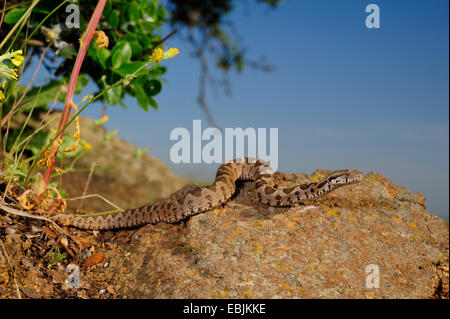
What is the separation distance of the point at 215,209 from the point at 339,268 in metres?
2.03

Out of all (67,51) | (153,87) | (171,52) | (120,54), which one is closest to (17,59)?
(171,52)

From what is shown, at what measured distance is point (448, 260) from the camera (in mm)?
5250

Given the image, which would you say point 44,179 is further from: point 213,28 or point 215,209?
point 213,28

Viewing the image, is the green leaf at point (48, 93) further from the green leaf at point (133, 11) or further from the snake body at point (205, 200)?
the snake body at point (205, 200)

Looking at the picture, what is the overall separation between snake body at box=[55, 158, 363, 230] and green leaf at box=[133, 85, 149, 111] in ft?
5.46

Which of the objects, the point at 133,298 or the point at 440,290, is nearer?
the point at 133,298

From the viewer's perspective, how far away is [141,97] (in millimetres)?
6527

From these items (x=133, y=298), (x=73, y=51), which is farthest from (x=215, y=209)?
(x=73, y=51)

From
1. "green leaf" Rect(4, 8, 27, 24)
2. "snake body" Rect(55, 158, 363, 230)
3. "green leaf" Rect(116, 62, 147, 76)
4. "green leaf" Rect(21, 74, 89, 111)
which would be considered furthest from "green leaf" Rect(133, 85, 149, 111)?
"green leaf" Rect(4, 8, 27, 24)

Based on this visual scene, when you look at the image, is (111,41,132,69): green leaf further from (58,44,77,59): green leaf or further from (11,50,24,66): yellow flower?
(11,50,24,66): yellow flower

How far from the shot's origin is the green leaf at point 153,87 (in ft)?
Answer: 22.6

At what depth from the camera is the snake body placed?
19.1 ft

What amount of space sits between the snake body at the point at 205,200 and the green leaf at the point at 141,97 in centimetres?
166

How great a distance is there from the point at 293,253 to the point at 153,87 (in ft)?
12.8
